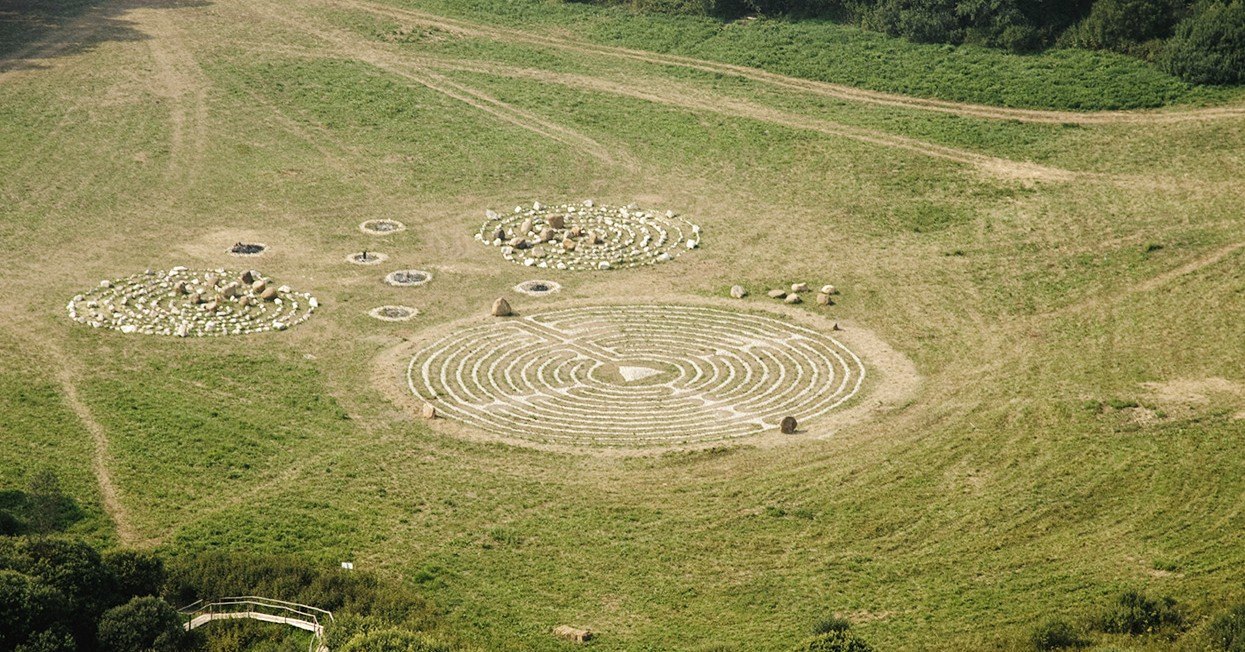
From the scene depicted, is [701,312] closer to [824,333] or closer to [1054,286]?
[824,333]

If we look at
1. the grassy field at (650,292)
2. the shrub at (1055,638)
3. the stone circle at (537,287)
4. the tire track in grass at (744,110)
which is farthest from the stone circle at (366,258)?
the shrub at (1055,638)

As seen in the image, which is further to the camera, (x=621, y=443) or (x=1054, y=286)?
(x=1054, y=286)

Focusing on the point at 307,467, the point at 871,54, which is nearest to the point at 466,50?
the point at 871,54

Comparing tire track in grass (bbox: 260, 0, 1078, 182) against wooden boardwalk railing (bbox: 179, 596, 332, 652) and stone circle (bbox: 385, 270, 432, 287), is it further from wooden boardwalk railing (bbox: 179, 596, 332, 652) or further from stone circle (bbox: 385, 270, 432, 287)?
wooden boardwalk railing (bbox: 179, 596, 332, 652)

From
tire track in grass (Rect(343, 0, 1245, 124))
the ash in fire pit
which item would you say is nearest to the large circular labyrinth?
the ash in fire pit

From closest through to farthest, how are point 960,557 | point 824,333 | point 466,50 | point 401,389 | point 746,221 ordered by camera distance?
point 960,557
point 401,389
point 824,333
point 746,221
point 466,50

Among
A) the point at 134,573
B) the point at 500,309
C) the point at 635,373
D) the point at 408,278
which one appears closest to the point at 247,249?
the point at 408,278

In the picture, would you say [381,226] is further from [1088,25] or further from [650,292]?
[1088,25]
